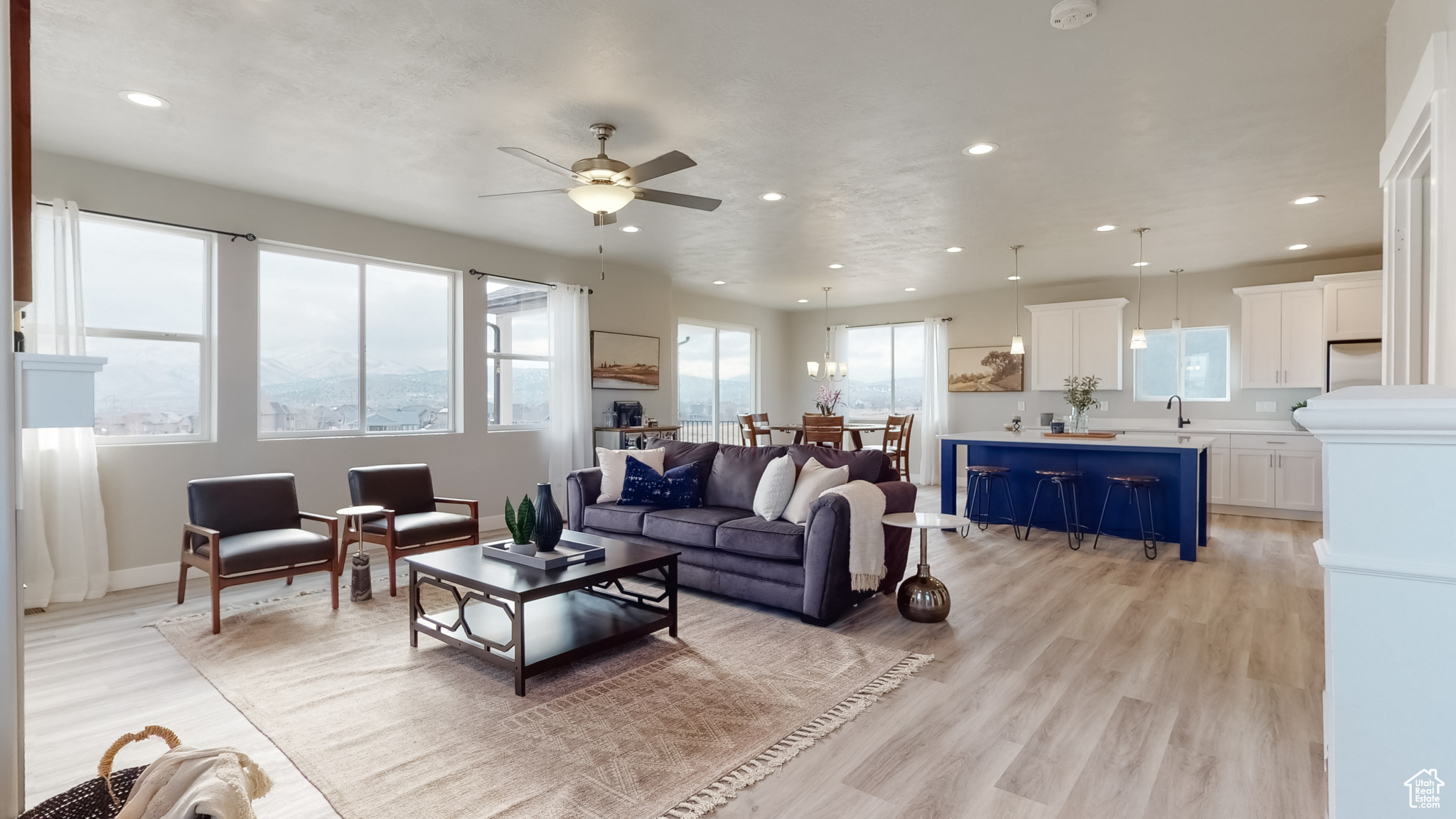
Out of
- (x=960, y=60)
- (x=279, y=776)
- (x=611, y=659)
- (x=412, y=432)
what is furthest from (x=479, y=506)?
(x=960, y=60)

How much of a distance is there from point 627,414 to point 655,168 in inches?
168

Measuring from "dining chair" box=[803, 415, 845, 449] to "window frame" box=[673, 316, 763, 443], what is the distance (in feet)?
5.27

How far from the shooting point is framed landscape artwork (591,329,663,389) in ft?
23.6

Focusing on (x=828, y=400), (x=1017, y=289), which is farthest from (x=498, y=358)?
(x=1017, y=289)

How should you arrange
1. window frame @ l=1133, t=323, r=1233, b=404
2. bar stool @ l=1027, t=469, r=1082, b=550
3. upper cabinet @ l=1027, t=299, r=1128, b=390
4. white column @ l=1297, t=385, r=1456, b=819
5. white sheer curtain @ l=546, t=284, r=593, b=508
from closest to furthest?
white column @ l=1297, t=385, r=1456, b=819 → bar stool @ l=1027, t=469, r=1082, b=550 → white sheer curtain @ l=546, t=284, r=593, b=508 → window frame @ l=1133, t=323, r=1233, b=404 → upper cabinet @ l=1027, t=299, r=1128, b=390

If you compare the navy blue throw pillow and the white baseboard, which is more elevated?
the navy blue throw pillow

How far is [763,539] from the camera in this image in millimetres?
3850

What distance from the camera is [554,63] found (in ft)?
9.80

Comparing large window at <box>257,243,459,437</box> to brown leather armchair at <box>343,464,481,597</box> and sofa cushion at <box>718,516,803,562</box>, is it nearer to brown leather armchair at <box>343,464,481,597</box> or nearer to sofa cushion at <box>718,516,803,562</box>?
brown leather armchair at <box>343,464,481,597</box>

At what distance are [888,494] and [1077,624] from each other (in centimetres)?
117

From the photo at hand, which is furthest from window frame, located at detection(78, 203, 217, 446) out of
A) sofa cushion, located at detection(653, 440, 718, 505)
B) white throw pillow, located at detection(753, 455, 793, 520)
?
white throw pillow, located at detection(753, 455, 793, 520)

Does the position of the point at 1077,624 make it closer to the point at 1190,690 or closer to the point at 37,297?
the point at 1190,690

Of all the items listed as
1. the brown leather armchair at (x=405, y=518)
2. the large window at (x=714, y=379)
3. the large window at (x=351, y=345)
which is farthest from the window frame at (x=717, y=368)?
the brown leather armchair at (x=405, y=518)

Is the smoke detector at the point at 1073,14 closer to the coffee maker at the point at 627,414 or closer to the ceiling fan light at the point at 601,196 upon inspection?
the ceiling fan light at the point at 601,196
